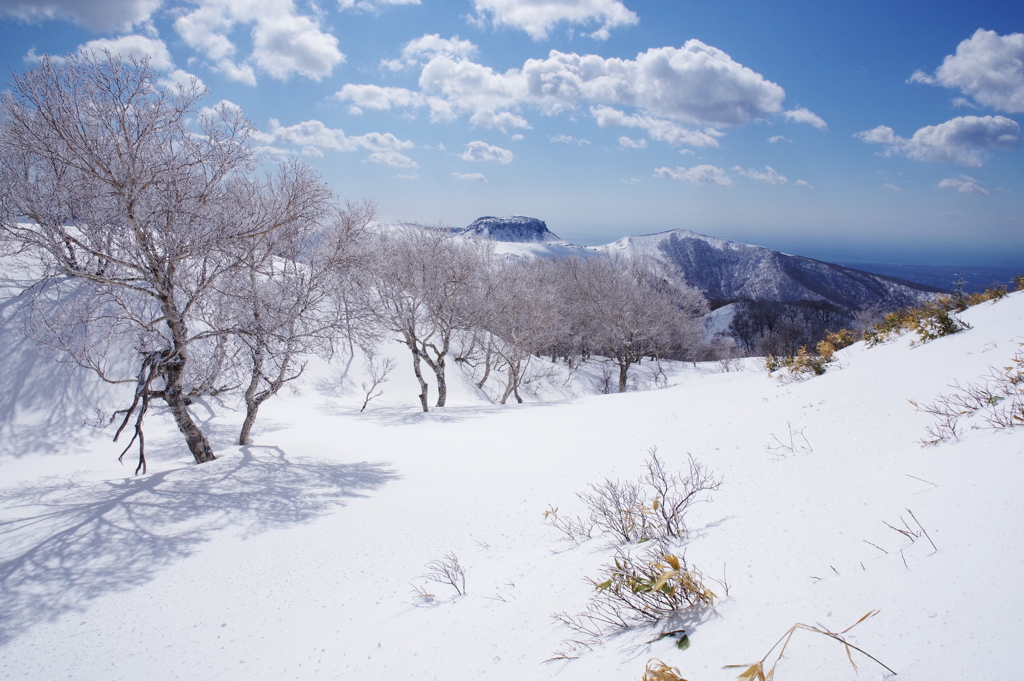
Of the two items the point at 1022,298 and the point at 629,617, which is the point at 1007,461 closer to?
the point at 629,617

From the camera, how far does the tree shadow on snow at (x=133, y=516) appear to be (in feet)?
13.2

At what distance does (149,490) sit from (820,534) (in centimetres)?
738

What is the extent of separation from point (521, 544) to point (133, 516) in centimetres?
469

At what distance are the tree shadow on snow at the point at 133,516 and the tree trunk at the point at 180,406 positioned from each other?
1.37 ft

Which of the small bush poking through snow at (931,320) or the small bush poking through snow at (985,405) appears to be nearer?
the small bush poking through snow at (985,405)

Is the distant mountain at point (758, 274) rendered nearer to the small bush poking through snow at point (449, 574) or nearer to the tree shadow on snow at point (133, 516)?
the tree shadow on snow at point (133, 516)

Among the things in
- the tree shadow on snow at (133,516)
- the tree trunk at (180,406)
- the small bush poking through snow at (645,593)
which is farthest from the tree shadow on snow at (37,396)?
the small bush poking through snow at (645,593)

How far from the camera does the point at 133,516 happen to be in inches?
208

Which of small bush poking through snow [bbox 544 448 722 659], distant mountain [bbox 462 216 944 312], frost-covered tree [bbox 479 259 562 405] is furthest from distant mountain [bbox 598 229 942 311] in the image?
small bush poking through snow [bbox 544 448 722 659]

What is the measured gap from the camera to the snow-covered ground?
5.28 ft

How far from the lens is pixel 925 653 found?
50.1 inches

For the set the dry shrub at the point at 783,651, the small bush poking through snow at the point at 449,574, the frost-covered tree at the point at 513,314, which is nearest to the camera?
the dry shrub at the point at 783,651

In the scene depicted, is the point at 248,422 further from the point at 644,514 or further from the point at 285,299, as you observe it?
the point at 644,514

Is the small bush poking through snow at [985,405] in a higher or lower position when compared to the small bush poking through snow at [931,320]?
lower
